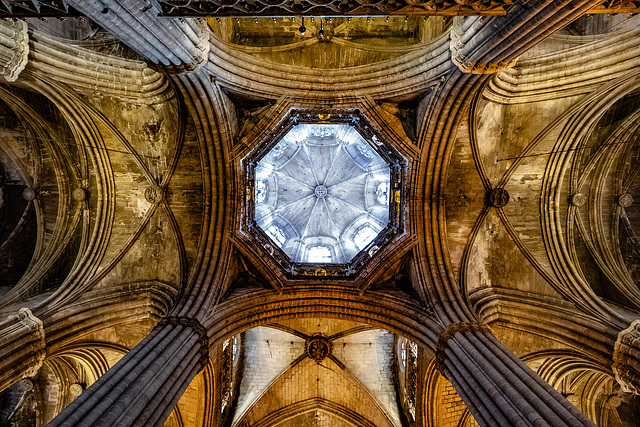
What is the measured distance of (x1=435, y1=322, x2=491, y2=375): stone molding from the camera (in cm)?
928

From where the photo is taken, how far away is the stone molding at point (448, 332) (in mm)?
9281

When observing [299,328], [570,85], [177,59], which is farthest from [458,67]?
[299,328]

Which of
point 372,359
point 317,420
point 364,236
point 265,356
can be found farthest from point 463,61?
point 317,420

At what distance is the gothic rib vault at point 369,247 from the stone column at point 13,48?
1.22 metres

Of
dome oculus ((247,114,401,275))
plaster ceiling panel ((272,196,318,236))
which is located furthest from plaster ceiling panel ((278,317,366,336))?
plaster ceiling panel ((272,196,318,236))

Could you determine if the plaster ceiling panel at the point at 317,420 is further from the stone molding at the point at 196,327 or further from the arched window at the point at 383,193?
the arched window at the point at 383,193

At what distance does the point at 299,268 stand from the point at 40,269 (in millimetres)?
8151

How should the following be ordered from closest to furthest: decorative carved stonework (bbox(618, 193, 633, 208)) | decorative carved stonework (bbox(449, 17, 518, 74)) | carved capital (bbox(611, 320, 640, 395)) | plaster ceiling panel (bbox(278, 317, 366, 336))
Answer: carved capital (bbox(611, 320, 640, 395)) < decorative carved stonework (bbox(449, 17, 518, 74)) < decorative carved stonework (bbox(618, 193, 633, 208)) < plaster ceiling panel (bbox(278, 317, 366, 336))

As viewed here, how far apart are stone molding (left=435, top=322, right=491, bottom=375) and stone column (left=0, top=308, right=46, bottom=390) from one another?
30.9ft

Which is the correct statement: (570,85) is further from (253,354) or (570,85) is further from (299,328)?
(253,354)

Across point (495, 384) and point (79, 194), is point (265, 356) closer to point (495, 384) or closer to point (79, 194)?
point (79, 194)

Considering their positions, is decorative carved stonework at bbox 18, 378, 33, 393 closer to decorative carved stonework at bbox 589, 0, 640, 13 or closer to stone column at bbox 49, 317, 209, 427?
stone column at bbox 49, 317, 209, 427

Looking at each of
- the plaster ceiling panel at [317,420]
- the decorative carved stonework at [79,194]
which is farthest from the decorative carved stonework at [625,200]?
the decorative carved stonework at [79,194]

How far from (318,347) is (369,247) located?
4905 millimetres
